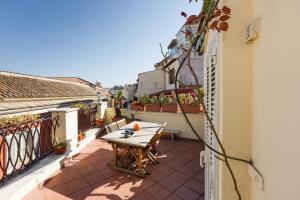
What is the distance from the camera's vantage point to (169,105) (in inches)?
312

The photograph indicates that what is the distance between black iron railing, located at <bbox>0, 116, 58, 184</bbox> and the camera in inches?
136

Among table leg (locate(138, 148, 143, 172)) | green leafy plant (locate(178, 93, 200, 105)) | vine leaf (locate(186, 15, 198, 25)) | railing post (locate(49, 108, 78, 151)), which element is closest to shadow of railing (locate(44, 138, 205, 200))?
table leg (locate(138, 148, 143, 172))

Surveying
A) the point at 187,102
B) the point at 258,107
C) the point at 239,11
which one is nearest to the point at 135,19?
the point at 187,102

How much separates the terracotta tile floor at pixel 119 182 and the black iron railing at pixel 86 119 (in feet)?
5.70

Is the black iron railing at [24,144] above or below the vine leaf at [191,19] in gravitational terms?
below

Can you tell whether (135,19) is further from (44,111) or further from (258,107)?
(258,107)

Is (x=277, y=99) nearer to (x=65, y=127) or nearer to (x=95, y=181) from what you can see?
(x=95, y=181)

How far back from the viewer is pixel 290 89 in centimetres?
80

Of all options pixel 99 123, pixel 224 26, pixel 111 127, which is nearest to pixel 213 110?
pixel 224 26

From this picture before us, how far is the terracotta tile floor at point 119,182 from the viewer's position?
3.54 m

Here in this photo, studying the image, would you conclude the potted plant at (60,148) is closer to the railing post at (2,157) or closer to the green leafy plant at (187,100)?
the railing post at (2,157)

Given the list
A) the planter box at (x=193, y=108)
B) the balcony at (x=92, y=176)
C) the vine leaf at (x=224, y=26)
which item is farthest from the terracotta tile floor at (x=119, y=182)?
the vine leaf at (x=224, y=26)

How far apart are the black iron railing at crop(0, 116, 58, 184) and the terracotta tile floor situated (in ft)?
2.41

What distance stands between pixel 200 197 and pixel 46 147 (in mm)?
4526
